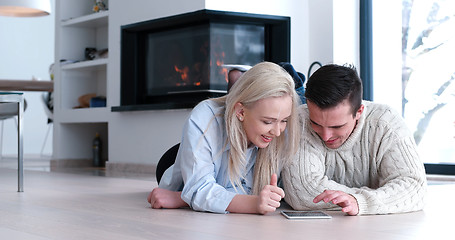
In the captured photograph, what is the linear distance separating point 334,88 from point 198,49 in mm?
2634

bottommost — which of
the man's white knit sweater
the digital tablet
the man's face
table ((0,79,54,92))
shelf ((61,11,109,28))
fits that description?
the digital tablet

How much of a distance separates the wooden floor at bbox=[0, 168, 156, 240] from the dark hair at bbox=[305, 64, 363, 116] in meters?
0.66

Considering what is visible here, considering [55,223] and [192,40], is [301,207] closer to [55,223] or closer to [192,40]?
[55,223]

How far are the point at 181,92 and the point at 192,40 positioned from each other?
0.38 metres

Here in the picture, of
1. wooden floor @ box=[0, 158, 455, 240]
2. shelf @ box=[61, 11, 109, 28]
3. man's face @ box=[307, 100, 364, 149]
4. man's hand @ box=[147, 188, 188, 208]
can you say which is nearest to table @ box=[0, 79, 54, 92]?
shelf @ box=[61, 11, 109, 28]

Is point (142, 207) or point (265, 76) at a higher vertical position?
point (265, 76)

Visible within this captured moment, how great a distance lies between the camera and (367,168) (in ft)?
7.69

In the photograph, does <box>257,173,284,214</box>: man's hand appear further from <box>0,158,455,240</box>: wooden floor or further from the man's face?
A: the man's face

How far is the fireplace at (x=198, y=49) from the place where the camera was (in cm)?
454

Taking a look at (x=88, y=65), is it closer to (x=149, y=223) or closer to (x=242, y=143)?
(x=242, y=143)

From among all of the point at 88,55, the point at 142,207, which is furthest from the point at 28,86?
the point at 142,207

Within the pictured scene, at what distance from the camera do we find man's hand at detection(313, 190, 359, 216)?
207cm

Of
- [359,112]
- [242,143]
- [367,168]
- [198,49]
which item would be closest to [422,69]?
[198,49]

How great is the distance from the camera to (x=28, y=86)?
251 inches
